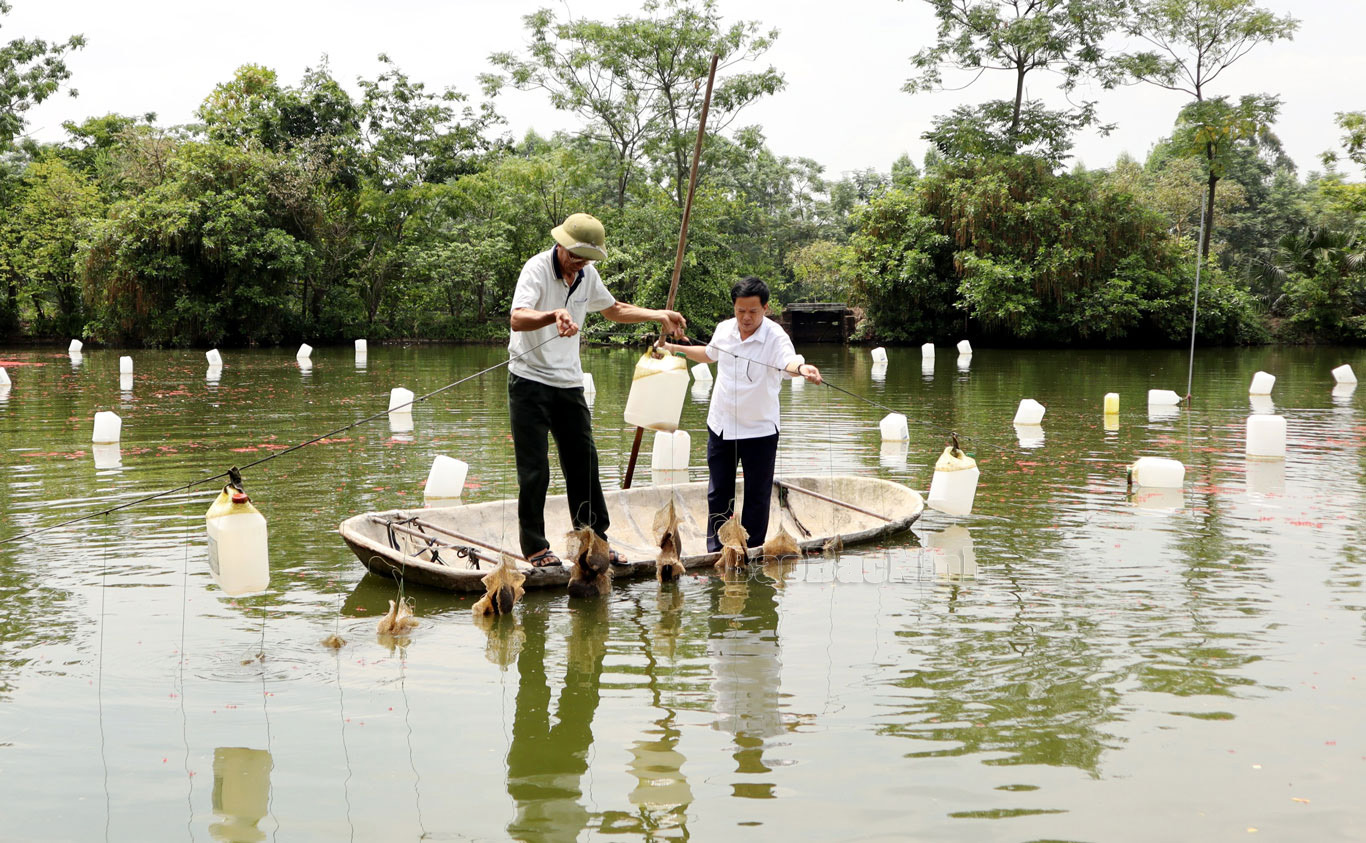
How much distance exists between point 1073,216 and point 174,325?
30665 millimetres

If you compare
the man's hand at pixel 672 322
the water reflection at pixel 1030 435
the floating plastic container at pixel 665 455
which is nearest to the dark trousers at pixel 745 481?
the man's hand at pixel 672 322

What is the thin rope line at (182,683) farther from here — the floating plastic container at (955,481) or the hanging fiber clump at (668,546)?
the floating plastic container at (955,481)

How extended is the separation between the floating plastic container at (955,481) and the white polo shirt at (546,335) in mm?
3132

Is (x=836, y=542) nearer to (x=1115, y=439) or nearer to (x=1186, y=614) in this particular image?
(x=1186, y=614)

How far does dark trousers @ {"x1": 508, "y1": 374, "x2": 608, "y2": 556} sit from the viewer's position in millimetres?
6469

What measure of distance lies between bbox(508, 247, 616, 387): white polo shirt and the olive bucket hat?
0.11 meters

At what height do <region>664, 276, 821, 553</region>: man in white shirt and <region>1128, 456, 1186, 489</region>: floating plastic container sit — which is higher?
<region>664, 276, 821, 553</region>: man in white shirt

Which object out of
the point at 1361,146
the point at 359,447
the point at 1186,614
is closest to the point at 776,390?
the point at 1186,614

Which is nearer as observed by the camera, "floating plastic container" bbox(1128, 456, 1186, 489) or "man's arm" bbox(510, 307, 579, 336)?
"man's arm" bbox(510, 307, 579, 336)

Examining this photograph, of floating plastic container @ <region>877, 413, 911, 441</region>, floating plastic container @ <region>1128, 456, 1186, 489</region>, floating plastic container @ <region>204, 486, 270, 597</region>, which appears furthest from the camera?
floating plastic container @ <region>877, 413, 911, 441</region>

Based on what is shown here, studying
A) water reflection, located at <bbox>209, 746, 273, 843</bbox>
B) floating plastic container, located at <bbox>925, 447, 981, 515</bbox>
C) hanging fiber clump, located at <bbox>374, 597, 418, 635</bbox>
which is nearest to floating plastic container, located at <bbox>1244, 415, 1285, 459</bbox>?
floating plastic container, located at <bbox>925, 447, 981, 515</bbox>

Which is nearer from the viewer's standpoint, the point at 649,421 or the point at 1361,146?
the point at 649,421

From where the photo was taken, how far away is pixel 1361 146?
35.8m

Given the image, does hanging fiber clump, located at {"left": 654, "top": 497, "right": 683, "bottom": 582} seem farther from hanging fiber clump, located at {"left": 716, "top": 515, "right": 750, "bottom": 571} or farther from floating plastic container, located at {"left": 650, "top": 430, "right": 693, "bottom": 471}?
floating plastic container, located at {"left": 650, "top": 430, "right": 693, "bottom": 471}
